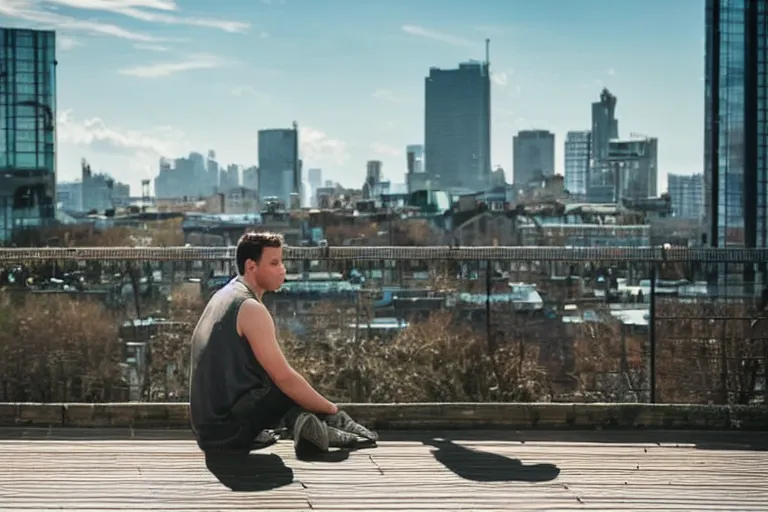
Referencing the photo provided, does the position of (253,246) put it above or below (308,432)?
above

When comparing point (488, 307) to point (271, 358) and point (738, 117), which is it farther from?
point (738, 117)

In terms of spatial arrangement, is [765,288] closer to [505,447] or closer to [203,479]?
[505,447]

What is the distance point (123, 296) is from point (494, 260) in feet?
11.8

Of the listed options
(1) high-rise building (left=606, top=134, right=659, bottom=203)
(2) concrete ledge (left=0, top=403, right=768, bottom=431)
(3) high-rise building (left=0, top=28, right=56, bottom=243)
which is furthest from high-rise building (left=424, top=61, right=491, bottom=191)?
(2) concrete ledge (left=0, top=403, right=768, bottom=431)

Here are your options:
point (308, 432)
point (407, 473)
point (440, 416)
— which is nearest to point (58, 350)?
point (440, 416)

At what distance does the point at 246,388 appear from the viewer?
18.5 ft

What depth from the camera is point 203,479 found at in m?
5.14

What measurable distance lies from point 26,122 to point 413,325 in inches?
1978

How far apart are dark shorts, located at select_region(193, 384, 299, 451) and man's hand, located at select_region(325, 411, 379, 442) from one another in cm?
19

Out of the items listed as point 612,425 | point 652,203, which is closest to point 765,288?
point 612,425

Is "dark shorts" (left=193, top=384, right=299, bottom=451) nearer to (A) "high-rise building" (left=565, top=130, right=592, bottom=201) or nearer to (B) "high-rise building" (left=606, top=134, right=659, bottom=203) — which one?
(B) "high-rise building" (left=606, top=134, right=659, bottom=203)

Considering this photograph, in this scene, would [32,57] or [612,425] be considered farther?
[32,57]

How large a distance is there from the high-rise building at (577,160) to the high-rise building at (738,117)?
1859 inches

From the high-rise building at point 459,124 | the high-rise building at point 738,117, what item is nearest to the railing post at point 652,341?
the high-rise building at point 738,117
